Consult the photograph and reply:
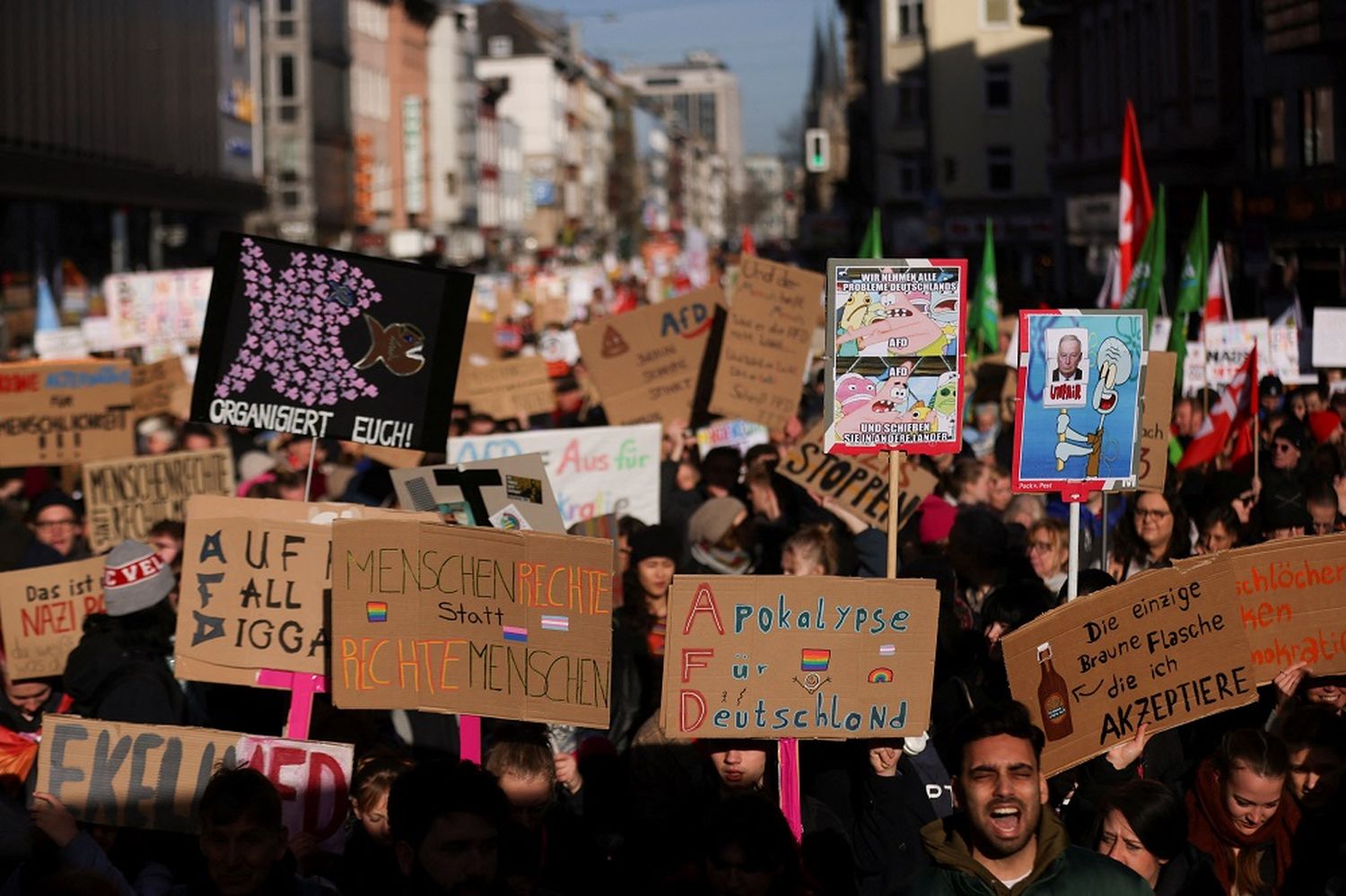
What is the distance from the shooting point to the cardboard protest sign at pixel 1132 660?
19.6ft

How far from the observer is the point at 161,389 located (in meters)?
15.8

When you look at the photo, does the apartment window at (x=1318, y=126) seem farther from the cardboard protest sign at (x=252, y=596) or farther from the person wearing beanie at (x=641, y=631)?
the cardboard protest sign at (x=252, y=596)

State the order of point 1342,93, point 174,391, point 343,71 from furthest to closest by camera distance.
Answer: point 343,71, point 1342,93, point 174,391

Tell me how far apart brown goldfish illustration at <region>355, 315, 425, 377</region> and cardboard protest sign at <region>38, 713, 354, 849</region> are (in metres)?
2.61

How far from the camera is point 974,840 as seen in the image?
14.5ft

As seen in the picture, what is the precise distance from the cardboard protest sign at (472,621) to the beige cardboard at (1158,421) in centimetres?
378

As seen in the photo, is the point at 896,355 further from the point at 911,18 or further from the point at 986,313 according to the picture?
the point at 911,18

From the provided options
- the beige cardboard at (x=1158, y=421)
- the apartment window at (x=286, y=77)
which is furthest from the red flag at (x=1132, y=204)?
the apartment window at (x=286, y=77)

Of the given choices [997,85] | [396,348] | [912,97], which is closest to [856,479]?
[396,348]

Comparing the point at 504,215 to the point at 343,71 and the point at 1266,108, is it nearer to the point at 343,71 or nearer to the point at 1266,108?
the point at 343,71

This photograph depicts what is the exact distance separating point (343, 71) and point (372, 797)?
76.4 meters

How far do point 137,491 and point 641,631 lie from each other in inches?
172

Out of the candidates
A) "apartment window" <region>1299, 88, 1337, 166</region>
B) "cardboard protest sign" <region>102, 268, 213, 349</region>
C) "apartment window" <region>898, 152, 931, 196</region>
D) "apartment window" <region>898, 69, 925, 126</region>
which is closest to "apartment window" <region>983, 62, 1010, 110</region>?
"apartment window" <region>898, 69, 925, 126</region>

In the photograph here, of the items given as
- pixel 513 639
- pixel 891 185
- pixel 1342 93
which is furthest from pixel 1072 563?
pixel 891 185
